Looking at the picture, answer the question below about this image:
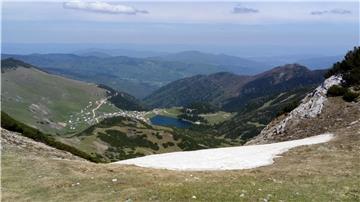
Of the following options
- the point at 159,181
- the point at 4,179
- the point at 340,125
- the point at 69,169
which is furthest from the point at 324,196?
the point at 340,125

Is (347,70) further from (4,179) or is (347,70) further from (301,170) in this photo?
(4,179)

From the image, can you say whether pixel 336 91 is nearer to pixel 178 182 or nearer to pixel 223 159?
pixel 223 159

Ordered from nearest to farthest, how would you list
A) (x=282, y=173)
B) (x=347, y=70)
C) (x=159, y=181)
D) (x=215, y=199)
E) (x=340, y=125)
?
(x=215, y=199)
(x=159, y=181)
(x=282, y=173)
(x=340, y=125)
(x=347, y=70)

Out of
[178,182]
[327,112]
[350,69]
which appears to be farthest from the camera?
[350,69]

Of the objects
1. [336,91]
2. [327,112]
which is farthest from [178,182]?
[336,91]

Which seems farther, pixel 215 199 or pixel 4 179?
→ pixel 4 179

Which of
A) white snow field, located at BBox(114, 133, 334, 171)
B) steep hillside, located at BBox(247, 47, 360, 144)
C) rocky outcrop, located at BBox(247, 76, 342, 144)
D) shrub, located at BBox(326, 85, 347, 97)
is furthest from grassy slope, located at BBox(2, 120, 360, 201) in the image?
shrub, located at BBox(326, 85, 347, 97)
